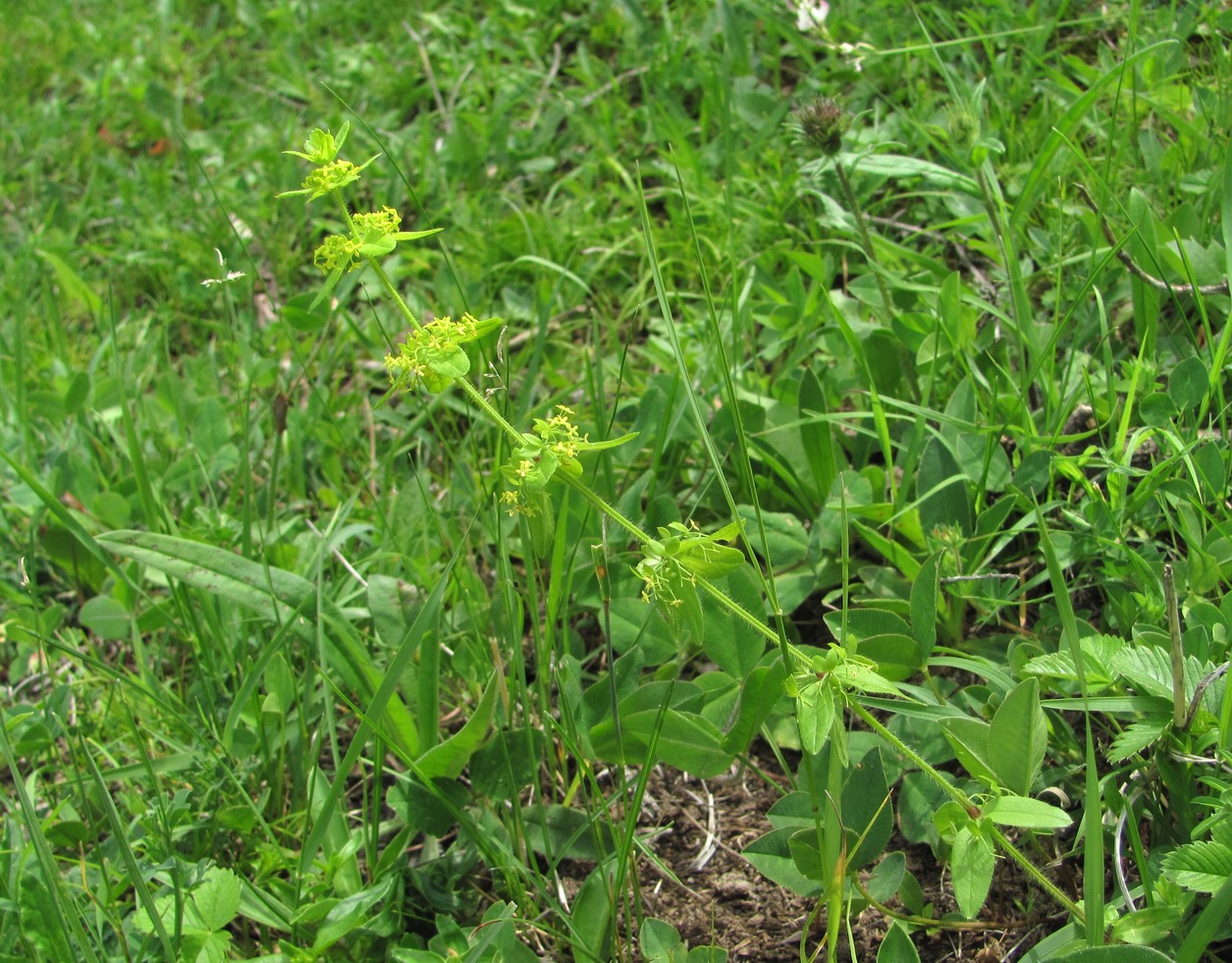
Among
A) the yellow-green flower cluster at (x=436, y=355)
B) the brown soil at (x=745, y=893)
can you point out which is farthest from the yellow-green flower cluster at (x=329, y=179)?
the brown soil at (x=745, y=893)

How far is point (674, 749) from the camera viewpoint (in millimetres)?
1630

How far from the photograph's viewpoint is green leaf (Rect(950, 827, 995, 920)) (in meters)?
1.27

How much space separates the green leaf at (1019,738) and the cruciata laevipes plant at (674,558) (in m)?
0.07

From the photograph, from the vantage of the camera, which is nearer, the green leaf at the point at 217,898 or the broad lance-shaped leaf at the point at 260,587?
the green leaf at the point at 217,898

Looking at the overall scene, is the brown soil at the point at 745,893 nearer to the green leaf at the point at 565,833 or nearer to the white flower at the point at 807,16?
the green leaf at the point at 565,833

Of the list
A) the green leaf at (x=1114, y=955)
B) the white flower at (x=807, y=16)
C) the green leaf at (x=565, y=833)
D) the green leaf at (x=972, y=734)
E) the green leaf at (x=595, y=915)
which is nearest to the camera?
the green leaf at (x=1114, y=955)

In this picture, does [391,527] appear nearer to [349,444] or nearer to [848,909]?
[349,444]

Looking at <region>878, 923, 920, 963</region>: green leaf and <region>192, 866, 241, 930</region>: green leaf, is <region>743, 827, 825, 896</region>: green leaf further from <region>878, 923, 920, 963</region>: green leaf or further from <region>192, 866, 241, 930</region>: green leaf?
<region>192, 866, 241, 930</region>: green leaf

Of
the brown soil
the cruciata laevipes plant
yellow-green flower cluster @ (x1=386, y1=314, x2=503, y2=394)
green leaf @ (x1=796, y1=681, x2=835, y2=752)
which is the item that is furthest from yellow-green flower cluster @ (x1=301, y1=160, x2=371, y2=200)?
the brown soil

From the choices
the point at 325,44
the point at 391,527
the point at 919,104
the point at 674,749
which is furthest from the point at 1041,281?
the point at 325,44

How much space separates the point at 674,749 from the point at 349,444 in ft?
4.25

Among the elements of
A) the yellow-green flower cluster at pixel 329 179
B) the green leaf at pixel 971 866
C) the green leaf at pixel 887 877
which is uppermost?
the yellow-green flower cluster at pixel 329 179

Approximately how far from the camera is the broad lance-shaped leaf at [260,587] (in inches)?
71.9

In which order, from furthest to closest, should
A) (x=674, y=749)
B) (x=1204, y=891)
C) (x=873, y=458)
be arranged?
(x=873, y=458)
(x=674, y=749)
(x=1204, y=891)
